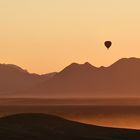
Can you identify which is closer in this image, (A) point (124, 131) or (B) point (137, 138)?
(B) point (137, 138)

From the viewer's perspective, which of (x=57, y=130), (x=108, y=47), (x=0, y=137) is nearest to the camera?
(x=0, y=137)

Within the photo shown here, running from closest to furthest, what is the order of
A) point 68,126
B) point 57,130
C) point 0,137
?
point 0,137, point 57,130, point 68,126

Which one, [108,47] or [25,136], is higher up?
[108,47]

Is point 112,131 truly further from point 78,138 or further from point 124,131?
point 78,138

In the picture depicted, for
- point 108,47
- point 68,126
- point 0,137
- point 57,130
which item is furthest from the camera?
point 108,47

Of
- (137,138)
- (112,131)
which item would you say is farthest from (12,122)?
(137,138)

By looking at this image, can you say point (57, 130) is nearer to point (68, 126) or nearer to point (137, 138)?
point (68, 126)

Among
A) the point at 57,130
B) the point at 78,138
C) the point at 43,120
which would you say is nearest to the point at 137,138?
the point at 78,138
